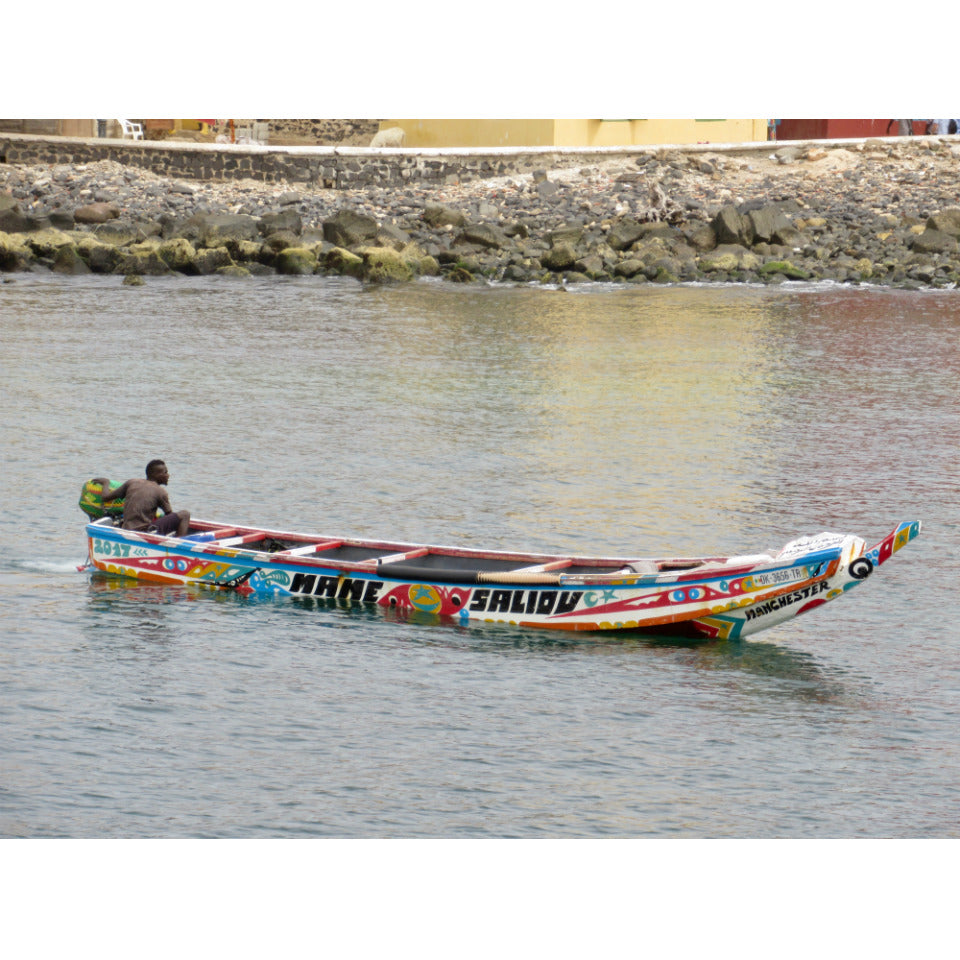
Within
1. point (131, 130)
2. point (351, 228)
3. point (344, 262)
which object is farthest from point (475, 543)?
point (131, 130)

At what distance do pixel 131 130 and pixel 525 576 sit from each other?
43.7 metres

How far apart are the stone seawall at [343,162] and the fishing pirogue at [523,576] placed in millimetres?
39400

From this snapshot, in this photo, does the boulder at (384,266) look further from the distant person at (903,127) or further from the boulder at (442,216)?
the distant person at (903,127)

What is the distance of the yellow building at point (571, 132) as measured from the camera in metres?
56.1

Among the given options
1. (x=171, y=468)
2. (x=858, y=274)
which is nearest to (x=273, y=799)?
(x=171, y=468)

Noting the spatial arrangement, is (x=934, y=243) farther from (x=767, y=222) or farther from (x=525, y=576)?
(x=525, y=576)

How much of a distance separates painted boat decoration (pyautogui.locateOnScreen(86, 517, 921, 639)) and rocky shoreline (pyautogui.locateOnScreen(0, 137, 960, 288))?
33.9m

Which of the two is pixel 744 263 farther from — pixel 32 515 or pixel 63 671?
pixel 63 671

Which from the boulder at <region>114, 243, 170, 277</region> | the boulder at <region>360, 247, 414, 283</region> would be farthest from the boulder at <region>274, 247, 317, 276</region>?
the boulder at <region>114, 243, 170, 277</region>

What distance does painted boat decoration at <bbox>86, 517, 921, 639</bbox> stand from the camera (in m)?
17.7

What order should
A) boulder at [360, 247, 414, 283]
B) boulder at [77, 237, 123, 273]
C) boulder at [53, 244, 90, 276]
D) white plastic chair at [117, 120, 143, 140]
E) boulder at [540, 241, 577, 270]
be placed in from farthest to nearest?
white plastic chair at [117, 120, 143, 140]
boulder at [540, 241, 577, 270]
boulder at [77, 237, 123, 273]
boulder at [53, 244, 90, 276]
boulder at [360, 247, 414, 283]

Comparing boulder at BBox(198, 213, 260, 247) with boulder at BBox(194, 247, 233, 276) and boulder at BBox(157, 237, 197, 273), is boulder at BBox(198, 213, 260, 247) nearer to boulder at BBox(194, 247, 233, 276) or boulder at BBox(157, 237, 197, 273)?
boulder at BBox(194, 247, 233, 276)

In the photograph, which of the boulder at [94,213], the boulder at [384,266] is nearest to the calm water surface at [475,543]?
the boulder at [384,266]

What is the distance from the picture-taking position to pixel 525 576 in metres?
18.4
